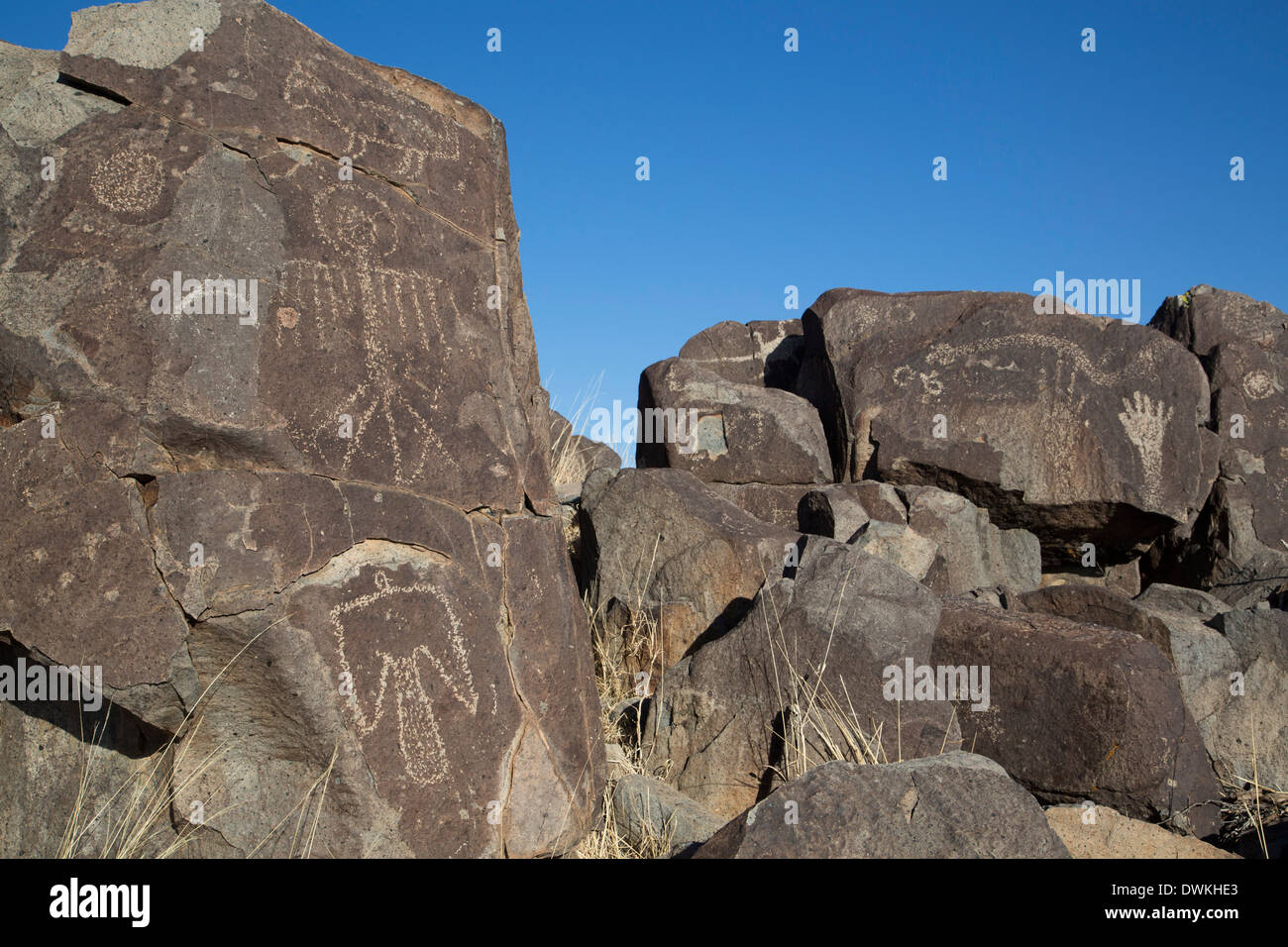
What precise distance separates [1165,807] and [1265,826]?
1.60ft

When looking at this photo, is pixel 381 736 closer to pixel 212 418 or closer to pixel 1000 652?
pixel 212 418

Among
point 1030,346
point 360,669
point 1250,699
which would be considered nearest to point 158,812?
point 360,669

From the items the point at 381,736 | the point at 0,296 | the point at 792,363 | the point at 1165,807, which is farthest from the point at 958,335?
the point at 0,296

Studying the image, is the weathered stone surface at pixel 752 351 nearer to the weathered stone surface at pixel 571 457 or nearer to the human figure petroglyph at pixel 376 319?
the weathered stone surface at pixel 571 457

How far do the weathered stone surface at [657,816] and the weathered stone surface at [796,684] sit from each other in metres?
0.28

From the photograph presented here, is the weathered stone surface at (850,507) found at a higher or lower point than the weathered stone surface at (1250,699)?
higher

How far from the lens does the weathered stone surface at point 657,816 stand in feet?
10.3

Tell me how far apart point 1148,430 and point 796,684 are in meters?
3.03

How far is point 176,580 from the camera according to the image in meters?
2.53

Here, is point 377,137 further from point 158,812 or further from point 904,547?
point 904,547

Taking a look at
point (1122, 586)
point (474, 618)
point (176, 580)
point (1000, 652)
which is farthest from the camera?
point (1122, 586)

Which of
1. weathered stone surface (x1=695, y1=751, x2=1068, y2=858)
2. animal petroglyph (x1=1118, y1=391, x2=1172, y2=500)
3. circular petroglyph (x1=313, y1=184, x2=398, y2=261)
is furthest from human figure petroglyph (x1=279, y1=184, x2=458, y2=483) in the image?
animal petroglyph (x1=1118, y1=391, x2=1172, y2=500)

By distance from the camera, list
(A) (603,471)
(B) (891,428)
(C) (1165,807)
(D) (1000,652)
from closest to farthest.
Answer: (C) (1165,807), (D) (1000,652), (A) (603,471), (B) (891,428)

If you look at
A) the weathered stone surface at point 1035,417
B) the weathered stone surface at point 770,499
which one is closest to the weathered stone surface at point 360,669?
the weathered stone surface at point 770,499
